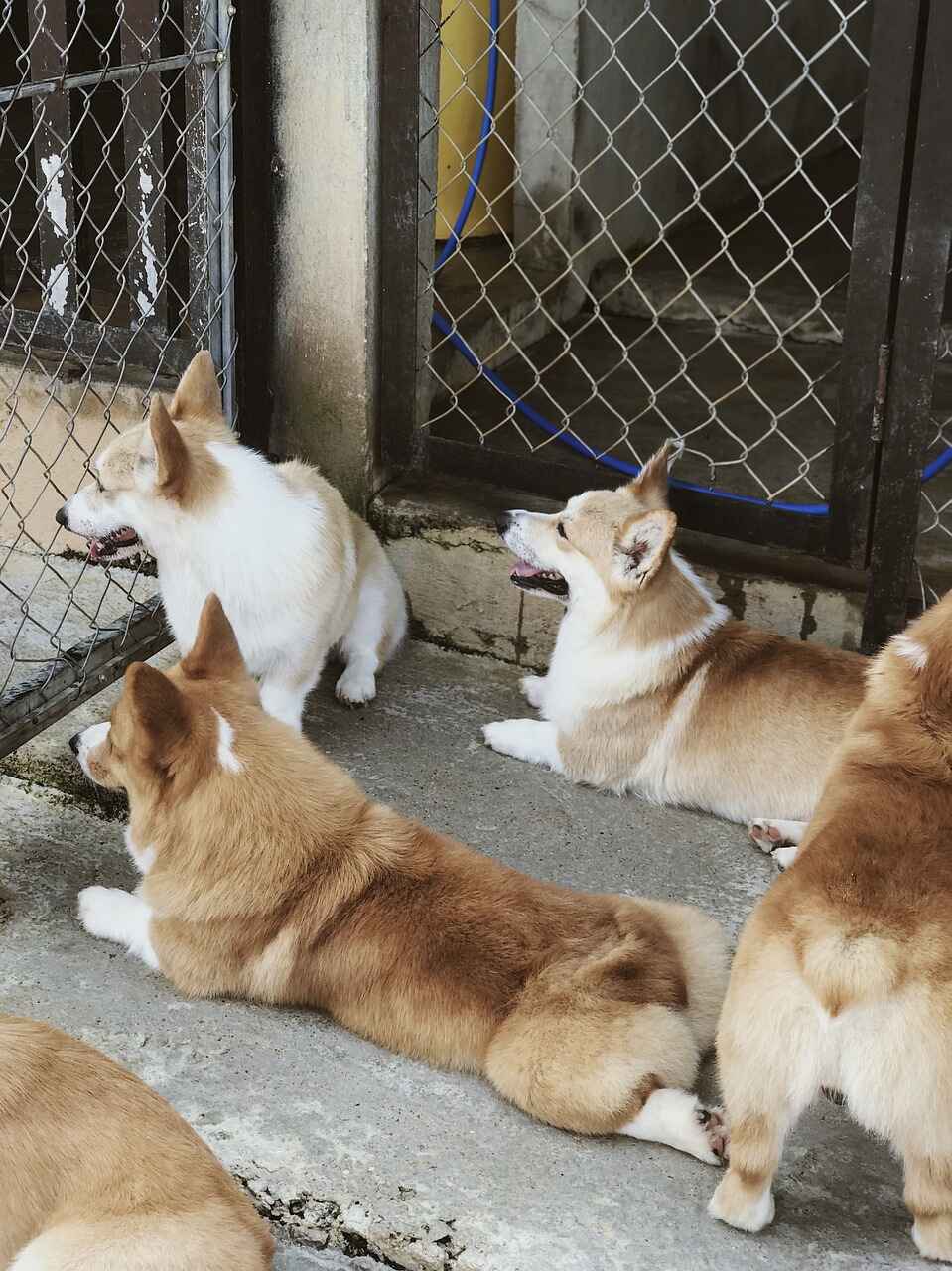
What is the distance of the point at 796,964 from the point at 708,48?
225 inches

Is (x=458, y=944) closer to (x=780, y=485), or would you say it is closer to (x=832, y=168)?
(x=780, y=485)

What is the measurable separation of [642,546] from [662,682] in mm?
348

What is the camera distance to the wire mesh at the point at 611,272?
A: 4816 mm

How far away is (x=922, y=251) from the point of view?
3332mm

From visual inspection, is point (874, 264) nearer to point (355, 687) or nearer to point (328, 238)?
point (328, 238)

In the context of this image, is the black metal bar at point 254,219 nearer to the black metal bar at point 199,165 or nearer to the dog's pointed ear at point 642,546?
the black metal bar at point 199,165

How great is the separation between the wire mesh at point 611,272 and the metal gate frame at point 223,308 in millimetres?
478

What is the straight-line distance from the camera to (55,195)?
14.1ft

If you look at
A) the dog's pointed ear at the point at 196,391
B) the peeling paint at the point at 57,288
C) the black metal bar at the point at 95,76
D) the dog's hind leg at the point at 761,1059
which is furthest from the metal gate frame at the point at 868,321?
the dog's hind leg at the point at 761,1059

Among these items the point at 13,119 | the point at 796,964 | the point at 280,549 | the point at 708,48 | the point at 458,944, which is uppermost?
the point at 708,48

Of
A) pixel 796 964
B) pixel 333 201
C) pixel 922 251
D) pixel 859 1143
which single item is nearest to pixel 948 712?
pixel 796 964

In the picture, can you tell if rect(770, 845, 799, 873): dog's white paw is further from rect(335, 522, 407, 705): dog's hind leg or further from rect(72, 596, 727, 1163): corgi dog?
rect(335, 522, 407, 705): dog's hind leg

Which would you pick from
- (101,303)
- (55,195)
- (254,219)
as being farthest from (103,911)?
(101,303)

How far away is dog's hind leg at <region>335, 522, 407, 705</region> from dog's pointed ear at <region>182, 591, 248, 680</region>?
1.11m
